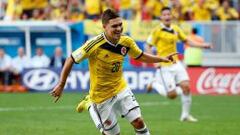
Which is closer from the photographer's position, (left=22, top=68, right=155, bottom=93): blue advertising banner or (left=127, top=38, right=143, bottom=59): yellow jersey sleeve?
(left=127, top=38, right=143, bottom=59): yellow jersey sleeve

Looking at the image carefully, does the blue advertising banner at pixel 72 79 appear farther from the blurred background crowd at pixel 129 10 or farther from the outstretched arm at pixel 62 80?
the outstretched arm at pixel 62 80

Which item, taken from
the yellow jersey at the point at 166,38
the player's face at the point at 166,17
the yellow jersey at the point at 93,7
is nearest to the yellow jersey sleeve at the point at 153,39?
the yellow jersey at the point at 166,38

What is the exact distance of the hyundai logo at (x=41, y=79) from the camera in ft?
95.1

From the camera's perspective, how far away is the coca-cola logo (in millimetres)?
27984

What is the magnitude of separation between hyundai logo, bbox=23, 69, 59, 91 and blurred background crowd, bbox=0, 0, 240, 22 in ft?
10.1

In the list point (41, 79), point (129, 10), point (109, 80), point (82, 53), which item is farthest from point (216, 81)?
point (82, 53)

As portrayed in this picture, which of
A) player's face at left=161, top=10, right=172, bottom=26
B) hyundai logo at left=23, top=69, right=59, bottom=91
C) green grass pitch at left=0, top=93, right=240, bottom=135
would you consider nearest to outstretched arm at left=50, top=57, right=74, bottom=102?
green grass pitch at left=0, top=93, right=240, bottom=135

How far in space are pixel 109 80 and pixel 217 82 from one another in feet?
54.6

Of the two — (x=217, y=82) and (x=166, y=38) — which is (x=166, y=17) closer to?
(x=166, y=38)

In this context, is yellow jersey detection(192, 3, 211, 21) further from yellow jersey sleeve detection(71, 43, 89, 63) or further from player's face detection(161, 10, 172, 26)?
yellow jersey sleeve detection(71, 43, 89, 63)

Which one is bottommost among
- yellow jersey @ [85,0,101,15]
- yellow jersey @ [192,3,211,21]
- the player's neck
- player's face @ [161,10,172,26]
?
yellow jersey @ [192,3,211,21]

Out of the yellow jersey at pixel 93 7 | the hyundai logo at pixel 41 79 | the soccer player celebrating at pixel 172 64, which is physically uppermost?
the soccer player celebrating at pixel 172 64

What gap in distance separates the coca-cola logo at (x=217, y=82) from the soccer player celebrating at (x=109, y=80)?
16282mm

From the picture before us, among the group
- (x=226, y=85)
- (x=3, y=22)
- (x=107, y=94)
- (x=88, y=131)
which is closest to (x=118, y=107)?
(x=107, y=94)
